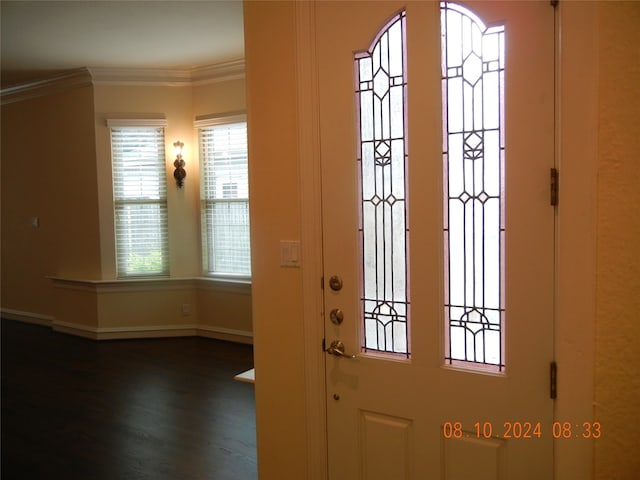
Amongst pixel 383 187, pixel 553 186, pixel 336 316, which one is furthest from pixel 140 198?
pixel 553 186

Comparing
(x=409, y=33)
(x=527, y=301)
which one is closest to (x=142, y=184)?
(x=409, y=33)

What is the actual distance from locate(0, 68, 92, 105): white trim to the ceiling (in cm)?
14

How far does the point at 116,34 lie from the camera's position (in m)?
4.53

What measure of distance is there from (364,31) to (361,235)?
0.73 m

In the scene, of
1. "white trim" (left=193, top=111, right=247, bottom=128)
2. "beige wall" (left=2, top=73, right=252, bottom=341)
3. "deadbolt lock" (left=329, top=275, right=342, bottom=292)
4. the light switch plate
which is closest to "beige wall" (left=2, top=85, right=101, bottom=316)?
"beige wall" (left=2, top=73, right=252, bottom=341)

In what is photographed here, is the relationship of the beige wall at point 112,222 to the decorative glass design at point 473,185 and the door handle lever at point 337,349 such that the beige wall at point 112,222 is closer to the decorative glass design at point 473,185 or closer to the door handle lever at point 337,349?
the door handle lever at point 337,349

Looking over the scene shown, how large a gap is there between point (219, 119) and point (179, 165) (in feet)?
2.22

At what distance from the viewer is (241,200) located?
18.1ft

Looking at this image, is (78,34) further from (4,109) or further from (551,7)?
(551,7)

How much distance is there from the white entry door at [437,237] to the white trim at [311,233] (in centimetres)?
4

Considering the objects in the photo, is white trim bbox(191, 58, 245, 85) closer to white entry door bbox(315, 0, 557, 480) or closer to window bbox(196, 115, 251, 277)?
window bbox(196, 115, 251, 277)

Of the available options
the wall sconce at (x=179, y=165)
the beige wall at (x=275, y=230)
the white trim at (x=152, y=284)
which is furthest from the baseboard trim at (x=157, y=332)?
the beige wall at (x=275, y=230)

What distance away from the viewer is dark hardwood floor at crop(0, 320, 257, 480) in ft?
9.71

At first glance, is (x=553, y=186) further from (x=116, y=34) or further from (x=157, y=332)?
(x=157, y=332)
